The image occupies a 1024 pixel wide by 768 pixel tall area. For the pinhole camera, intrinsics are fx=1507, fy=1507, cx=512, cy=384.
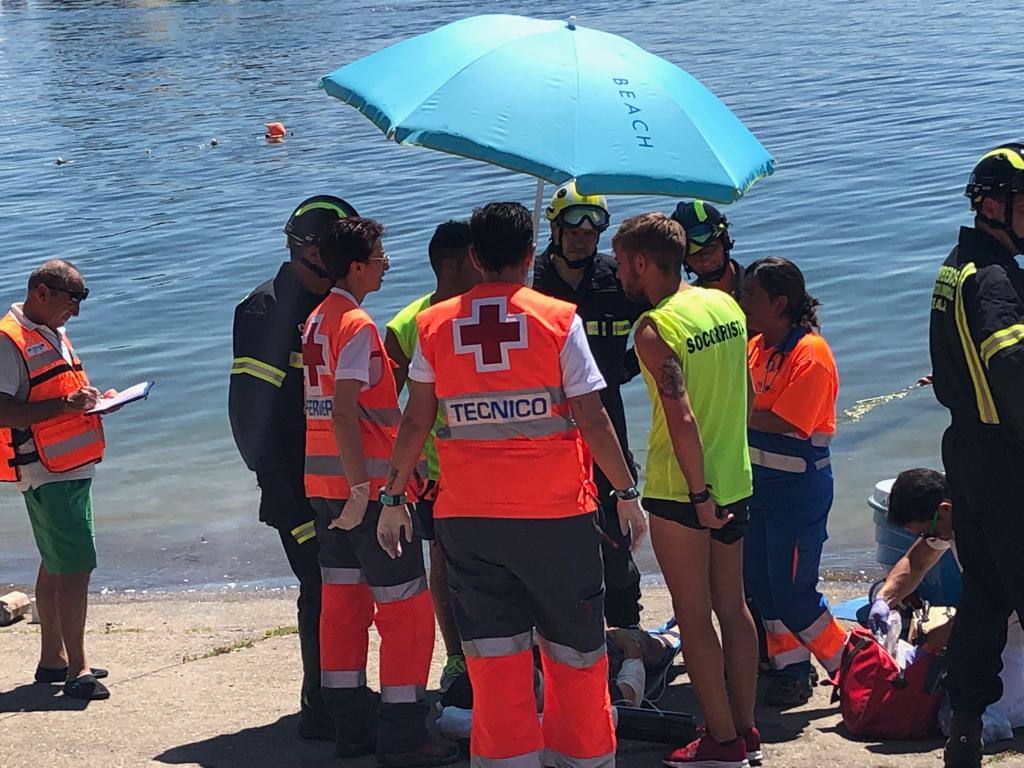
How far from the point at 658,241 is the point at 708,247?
3.74 feet

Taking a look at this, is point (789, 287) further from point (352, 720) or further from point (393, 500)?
point (352, 720)

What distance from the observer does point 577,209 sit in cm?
592

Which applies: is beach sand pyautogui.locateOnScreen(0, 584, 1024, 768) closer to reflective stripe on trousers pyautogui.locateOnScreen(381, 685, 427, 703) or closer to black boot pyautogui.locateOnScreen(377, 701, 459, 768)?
black boot pyautogui.locateOnScreen(377, 701, 459, 768)

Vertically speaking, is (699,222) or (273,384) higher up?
(699,222)

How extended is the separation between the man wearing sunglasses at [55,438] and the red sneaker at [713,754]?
2.66 meters

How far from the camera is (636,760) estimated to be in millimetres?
5363

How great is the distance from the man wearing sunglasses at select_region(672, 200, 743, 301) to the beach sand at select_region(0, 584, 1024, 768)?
5.49 feet

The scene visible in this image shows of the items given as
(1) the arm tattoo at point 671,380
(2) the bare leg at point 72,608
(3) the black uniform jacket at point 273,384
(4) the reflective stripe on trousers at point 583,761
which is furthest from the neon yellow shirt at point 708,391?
(2) the bare leg at point 72,608

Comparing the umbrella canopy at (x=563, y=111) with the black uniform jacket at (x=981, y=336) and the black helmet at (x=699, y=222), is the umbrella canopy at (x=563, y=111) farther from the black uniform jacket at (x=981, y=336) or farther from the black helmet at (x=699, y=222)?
the black uniform jacket at (x=981, y=336)

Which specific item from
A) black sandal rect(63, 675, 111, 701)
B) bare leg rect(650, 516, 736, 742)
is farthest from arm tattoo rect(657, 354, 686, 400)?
black sandal rect(63, 675, 111, 701)

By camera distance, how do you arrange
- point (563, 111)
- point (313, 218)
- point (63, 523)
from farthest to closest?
1. point (63, 523)
2. point (313, 218)
3. point (563, 111)

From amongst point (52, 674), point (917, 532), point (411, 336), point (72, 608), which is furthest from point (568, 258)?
point (52, 674)

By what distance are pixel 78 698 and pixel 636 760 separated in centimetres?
249

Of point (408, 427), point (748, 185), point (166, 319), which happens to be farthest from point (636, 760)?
point (166, 319)
